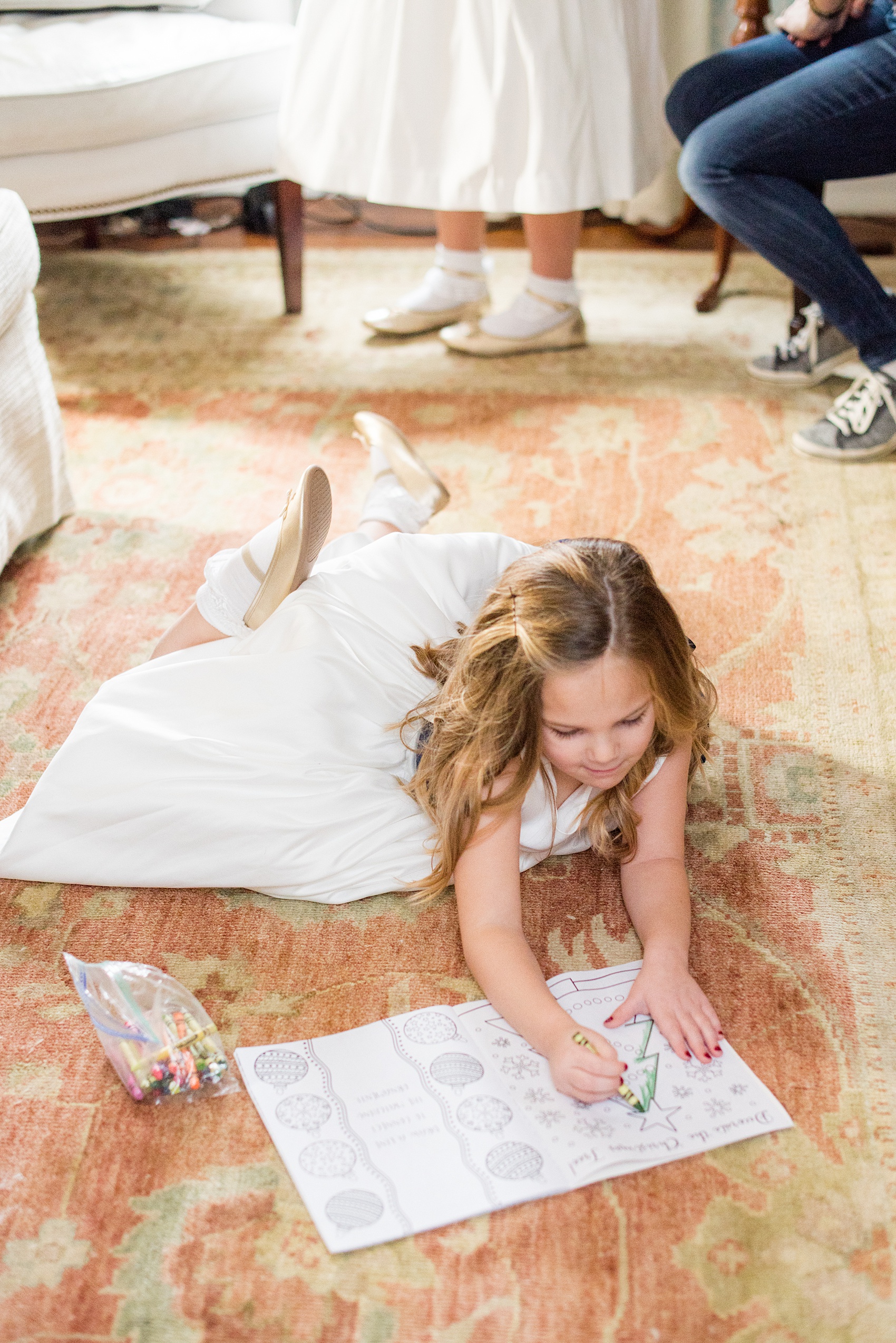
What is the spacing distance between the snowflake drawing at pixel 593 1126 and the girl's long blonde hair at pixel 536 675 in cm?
22

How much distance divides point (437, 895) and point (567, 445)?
0.90 m

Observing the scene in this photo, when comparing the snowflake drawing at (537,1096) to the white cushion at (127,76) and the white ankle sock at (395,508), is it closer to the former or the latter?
the white ankle sock at (395,508)

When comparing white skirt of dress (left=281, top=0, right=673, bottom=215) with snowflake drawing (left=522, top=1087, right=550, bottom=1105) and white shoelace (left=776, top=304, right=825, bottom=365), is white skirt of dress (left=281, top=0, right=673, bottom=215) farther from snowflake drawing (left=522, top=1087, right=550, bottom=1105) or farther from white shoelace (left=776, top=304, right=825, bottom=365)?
snowflake drawing (left=522, top=1087, right=550, bottom=1105)

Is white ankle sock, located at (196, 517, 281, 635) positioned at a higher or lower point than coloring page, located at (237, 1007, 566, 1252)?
higher

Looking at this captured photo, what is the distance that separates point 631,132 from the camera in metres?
1.84

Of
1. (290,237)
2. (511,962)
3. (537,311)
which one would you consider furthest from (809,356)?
(511,962)

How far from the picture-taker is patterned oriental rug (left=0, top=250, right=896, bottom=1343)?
2.34 ft

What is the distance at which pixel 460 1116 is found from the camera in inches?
31.8

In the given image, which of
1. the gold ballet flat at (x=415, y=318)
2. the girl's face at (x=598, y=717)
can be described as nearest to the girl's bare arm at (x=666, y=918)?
the girl's face at (x=598, y=717)

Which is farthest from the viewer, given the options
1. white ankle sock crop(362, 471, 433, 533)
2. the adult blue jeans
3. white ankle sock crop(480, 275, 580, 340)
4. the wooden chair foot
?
the wooden chair foot

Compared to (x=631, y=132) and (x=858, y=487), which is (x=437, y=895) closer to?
(x=858, y=487)

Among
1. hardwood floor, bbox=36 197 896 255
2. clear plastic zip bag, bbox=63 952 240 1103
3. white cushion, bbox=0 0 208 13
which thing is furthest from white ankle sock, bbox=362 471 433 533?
hardwood floor, bbox=36 197 896 255

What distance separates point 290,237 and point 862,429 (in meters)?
1.07

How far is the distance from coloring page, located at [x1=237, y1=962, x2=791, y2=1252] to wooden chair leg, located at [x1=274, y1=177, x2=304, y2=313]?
160cm
